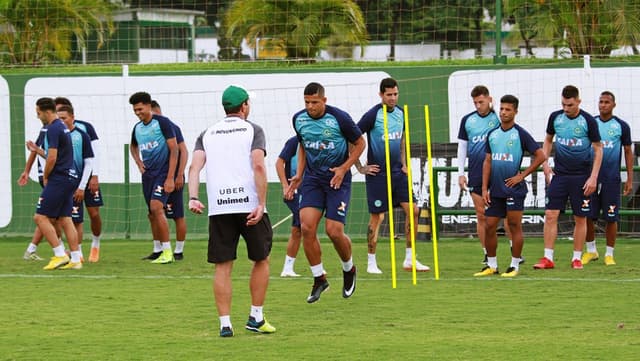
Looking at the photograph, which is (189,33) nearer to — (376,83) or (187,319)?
(376,83)

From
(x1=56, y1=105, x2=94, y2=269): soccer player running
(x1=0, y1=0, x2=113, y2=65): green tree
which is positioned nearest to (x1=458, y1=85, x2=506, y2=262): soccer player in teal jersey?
(x1=56, y1=105, x2=94, y2=269): soccer player running

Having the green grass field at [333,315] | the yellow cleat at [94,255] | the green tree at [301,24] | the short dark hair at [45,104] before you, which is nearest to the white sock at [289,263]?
the green grass field at [333,315]

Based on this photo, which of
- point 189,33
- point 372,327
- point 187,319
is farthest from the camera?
point 189,33

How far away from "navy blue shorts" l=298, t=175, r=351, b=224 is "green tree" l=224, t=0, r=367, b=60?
907 centimetres

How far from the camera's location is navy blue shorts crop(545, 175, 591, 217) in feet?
42.8

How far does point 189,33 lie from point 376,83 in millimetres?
8676

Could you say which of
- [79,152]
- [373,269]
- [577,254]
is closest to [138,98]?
[79,152]

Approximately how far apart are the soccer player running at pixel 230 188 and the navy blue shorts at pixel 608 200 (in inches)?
252

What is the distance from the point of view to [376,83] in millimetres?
18031

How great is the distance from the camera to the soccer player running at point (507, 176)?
40.4 feet

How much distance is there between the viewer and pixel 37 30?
20.6 meters

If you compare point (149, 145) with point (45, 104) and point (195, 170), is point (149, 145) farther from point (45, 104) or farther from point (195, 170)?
point (195, 170)

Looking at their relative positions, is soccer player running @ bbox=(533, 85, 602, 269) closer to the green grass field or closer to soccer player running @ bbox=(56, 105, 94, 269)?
the green grass field

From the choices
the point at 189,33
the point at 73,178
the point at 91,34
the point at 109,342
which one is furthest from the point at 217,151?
the point at 189,33
